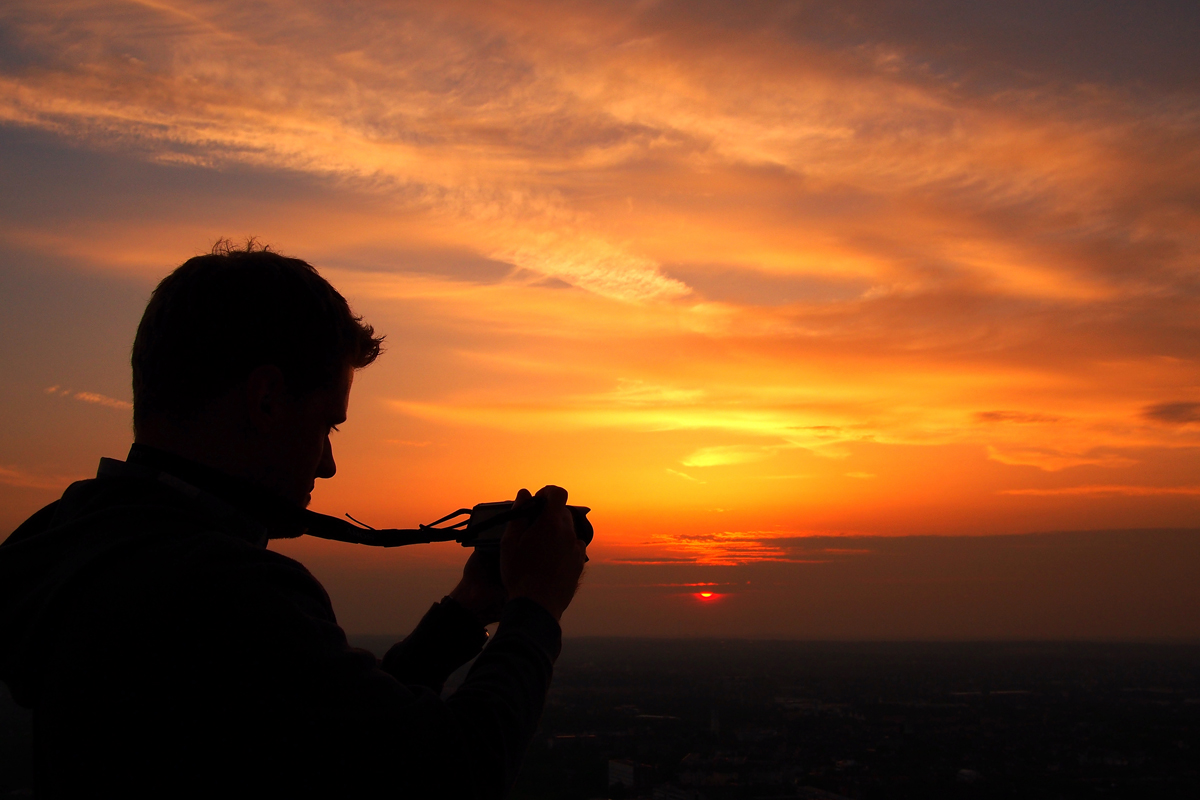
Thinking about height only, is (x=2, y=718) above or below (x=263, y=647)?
below

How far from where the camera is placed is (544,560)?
1.42 metres

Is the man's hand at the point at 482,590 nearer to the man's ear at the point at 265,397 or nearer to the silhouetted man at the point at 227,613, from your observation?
the silhouetted man at the point at 227,613

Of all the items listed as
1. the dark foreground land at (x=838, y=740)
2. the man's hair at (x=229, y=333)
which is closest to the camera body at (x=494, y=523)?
the man's hair at (x=229, y=333)

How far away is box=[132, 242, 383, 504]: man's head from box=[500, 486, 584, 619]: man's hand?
36cm

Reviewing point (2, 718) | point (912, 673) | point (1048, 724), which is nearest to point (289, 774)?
point (2, 718)

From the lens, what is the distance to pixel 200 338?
123 centimetres

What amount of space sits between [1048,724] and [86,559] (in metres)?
22.3

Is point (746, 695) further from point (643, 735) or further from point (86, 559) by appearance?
point (86, 559)

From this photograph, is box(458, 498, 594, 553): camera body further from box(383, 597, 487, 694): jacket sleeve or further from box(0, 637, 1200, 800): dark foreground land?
box(0, 637, 1200, 800): dark foreground land

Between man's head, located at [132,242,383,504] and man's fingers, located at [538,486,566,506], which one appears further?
man's fingers, located at [538,486,566,506]

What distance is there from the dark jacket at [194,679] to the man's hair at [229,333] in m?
0.18

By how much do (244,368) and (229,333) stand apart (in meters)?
0.06

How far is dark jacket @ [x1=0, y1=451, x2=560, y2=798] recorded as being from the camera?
917 millimetres

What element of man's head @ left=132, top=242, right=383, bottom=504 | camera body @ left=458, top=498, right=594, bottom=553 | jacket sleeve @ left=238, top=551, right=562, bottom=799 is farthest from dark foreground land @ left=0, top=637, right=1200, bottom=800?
jacket sleeve @ left=238, top=551, right=562, bottom=799
